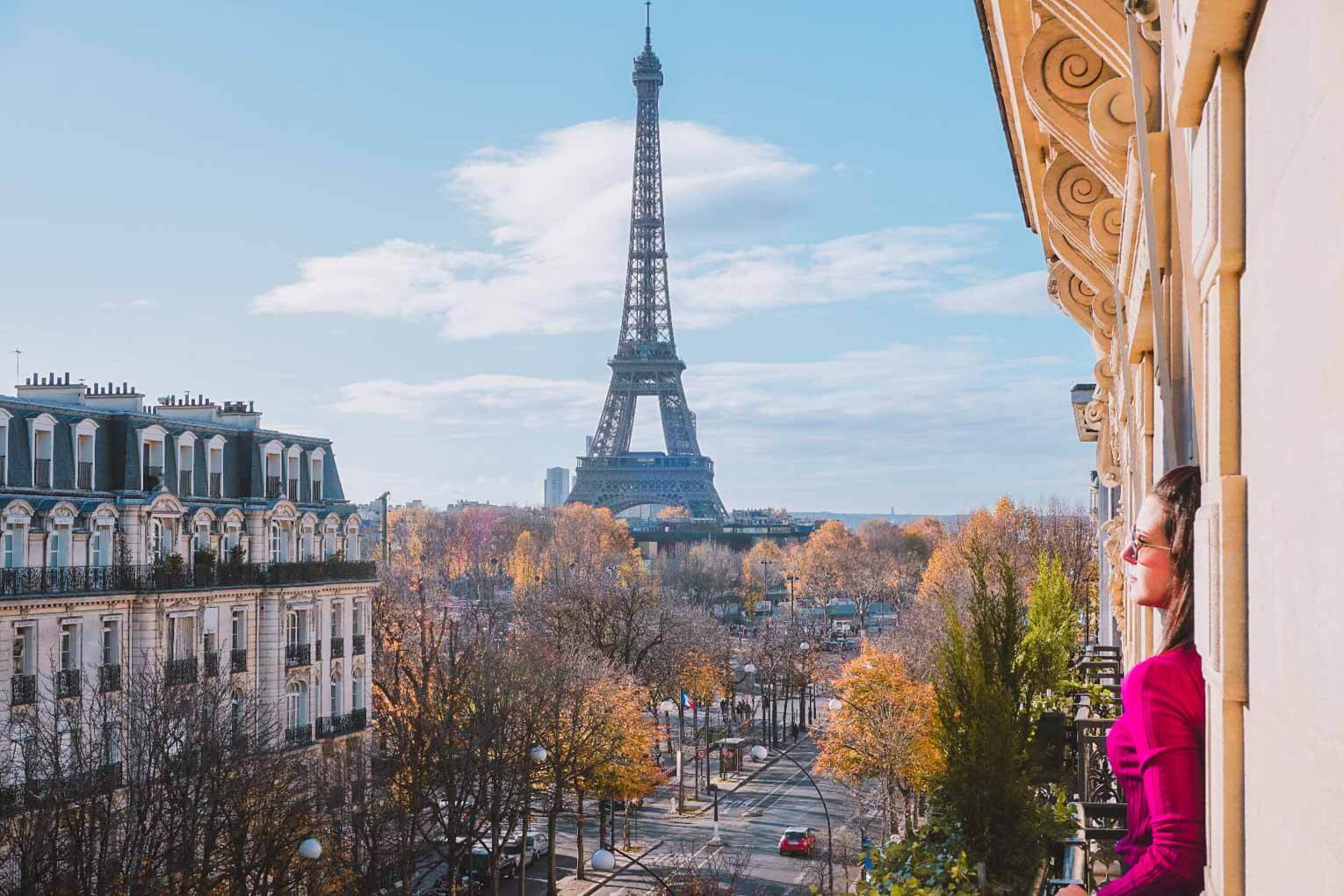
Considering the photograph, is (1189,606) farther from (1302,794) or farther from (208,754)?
(208,754)

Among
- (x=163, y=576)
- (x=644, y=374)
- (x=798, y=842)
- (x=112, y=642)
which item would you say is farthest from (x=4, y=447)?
(x=644, y=374)

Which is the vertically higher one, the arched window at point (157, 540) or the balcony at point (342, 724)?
the arched window at point (157, 540)

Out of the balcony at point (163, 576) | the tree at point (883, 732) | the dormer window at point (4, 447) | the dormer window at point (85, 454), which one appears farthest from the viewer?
the tree at point (883, 732)

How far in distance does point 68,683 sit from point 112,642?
274 centimetres

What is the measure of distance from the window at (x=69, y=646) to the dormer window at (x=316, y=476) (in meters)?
11.7

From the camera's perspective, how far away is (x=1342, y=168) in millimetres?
1640

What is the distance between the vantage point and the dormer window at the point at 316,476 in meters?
42.2

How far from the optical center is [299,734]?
1485 inches

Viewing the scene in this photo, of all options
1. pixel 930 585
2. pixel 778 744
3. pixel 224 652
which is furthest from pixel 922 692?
pixel 930 585

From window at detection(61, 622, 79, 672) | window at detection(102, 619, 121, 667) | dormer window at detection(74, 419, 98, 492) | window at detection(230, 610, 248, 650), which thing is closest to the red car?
window at detection(230, 610, 248, 650)

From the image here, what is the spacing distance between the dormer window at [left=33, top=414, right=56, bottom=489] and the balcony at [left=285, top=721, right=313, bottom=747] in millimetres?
9868

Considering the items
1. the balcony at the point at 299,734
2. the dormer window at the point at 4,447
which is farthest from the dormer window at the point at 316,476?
the dormer window at the point at 4,447

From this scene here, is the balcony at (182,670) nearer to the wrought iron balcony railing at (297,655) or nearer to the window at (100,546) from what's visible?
the window at (100,546)

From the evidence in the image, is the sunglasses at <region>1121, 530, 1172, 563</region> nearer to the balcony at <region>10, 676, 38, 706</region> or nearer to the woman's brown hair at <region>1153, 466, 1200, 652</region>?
the woman's brown hair at <region>1153, 466, 1200, 652</region>
